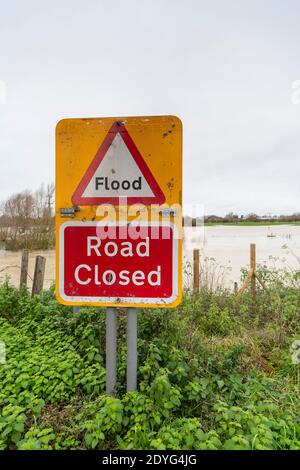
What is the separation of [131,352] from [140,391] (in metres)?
0.25

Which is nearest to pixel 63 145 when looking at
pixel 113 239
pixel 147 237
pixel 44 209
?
pixel 113 239

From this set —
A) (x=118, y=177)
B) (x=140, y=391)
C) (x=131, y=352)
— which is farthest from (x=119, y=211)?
(x=140, y=391)

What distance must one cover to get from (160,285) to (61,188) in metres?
0.84

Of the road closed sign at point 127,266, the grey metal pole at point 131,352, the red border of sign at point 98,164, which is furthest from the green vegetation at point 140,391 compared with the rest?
the red border of sign at point 98,164

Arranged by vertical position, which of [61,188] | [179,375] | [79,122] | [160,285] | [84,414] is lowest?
[84,414]

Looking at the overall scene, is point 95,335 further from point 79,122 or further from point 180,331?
point 79,122

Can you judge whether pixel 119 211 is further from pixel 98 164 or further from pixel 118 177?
pixel 98 164

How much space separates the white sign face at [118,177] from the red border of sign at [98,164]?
2 cm

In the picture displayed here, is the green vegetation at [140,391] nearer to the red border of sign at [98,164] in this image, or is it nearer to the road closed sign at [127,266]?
the road closed sign at [127,266]

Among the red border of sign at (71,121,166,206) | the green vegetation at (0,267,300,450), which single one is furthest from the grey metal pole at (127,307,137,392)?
the red border of sign at (71,121,166,206)

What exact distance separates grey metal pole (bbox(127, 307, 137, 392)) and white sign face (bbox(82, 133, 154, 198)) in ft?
2.33

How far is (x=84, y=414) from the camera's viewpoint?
5.35ft

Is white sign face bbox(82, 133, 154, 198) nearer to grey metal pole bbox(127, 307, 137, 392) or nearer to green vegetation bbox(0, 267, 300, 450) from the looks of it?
grey metal pole bbox(127, 307, 137, 392)

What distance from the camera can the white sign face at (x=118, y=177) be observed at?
5.48 ft
